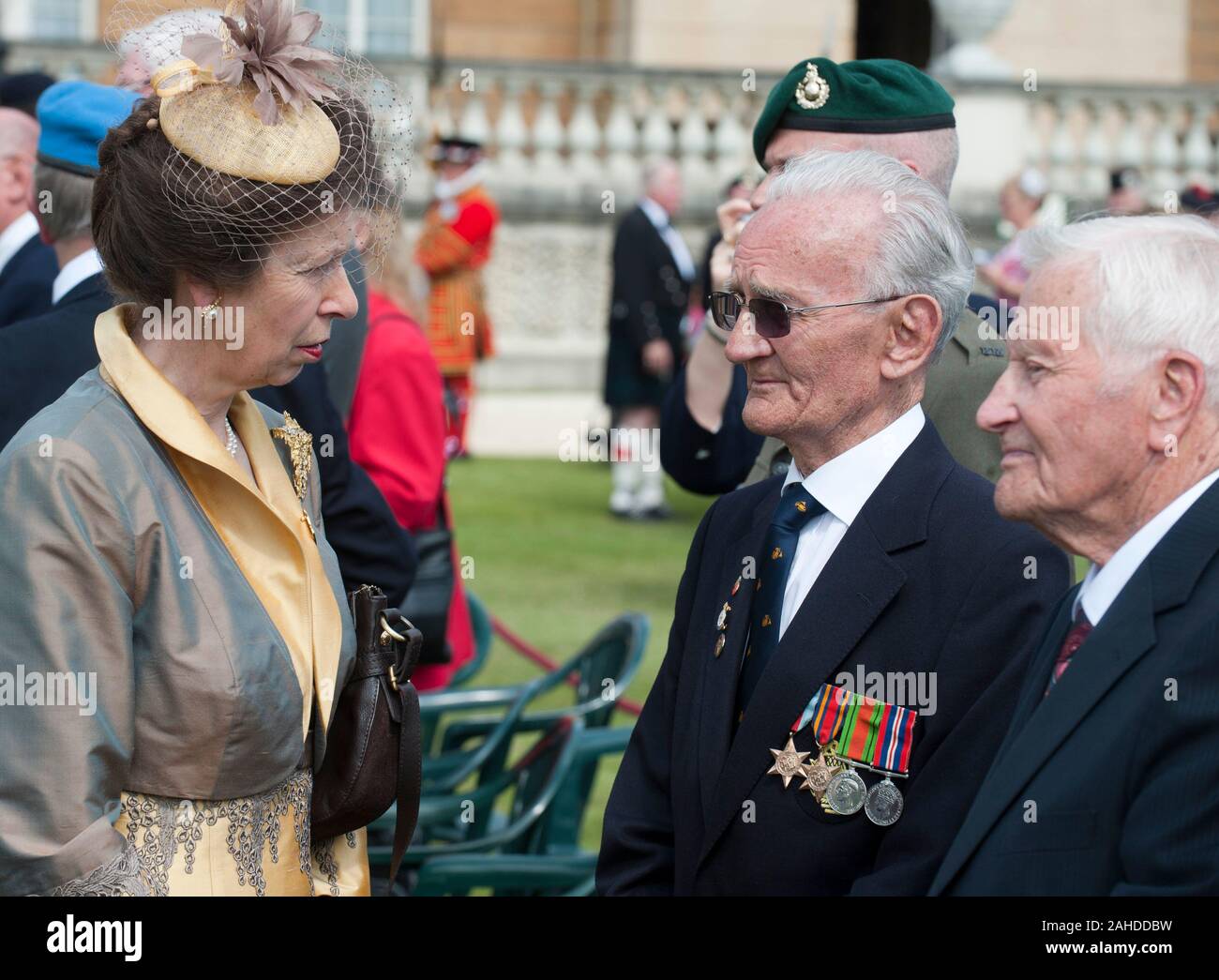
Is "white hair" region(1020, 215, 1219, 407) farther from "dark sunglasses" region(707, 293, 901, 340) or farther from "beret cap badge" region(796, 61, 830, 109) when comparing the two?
"beret cap badge" region(796, 61, 830, 109)

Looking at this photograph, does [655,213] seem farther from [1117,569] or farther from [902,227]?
[1117,569]

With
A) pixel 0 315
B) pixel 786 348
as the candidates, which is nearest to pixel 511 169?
pixel 0 315

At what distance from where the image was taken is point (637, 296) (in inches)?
485

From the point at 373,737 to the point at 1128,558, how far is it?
125 cm

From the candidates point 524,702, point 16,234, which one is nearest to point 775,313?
point 524,702

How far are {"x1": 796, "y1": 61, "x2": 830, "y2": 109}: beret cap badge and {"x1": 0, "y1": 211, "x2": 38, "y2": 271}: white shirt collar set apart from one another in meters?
2.44

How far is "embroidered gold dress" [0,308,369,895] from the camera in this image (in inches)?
92.1

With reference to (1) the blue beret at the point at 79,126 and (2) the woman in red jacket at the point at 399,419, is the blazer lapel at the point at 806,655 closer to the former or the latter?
(1) the blue beret at the point at 79,126

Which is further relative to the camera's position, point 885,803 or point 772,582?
point 772,582

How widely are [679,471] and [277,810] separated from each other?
152 centimetres

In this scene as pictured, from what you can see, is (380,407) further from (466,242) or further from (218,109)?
(466,242)

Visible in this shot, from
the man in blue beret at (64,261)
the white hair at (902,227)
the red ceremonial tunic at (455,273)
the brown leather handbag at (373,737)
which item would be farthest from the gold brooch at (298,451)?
the red ceremonial tunic at (455,273)

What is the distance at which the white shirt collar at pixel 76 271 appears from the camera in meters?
3.68

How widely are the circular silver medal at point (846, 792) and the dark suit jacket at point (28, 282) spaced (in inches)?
109
